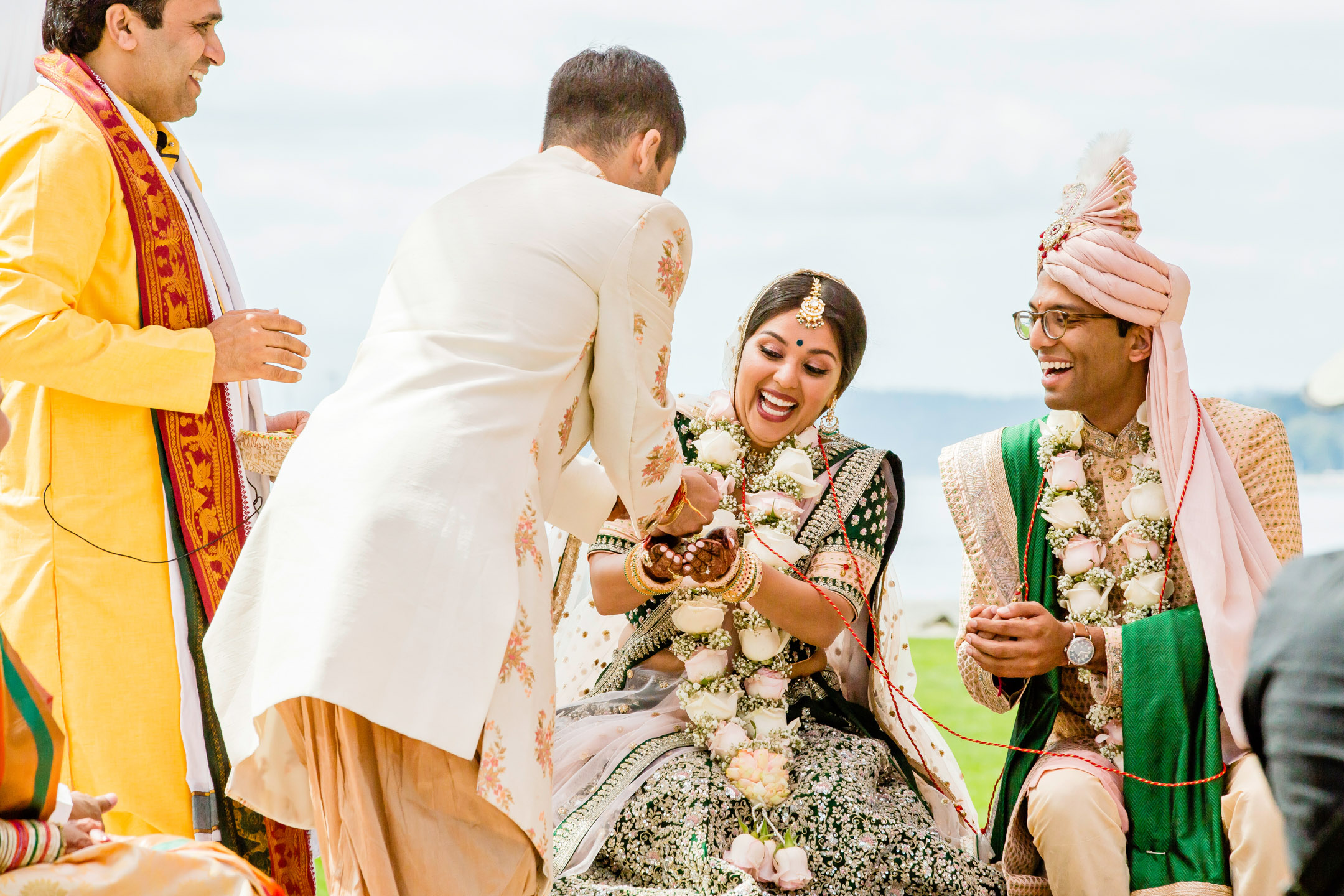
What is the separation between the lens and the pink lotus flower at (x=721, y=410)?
3771mm

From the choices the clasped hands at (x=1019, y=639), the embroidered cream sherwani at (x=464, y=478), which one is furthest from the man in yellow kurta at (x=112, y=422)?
the clasped hands at (x=1019, y=639)

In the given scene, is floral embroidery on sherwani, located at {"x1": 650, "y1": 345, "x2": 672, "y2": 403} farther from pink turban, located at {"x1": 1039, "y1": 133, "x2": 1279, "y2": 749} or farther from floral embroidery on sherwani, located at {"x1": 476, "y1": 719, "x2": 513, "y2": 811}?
pink turban, located at {"x1": 1039, "y1": 133, "x2": 1279, "y2": 749}

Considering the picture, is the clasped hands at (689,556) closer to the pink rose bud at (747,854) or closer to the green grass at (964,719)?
the pink rose bud at (747,854)

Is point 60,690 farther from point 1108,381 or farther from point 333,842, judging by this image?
point 1108,381

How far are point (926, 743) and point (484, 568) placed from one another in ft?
6.32

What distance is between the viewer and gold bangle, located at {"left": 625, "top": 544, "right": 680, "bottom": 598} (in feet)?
10.1

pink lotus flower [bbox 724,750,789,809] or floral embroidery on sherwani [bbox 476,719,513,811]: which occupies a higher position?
floral embroidery on sherwani [bbox 476,719,513,811]

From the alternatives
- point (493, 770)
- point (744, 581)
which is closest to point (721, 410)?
point (744, 581)

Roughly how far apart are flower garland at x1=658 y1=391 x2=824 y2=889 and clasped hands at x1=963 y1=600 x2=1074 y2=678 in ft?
1.73

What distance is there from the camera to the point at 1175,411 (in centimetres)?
340

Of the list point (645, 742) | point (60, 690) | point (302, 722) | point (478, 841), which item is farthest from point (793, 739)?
point (60, 690)

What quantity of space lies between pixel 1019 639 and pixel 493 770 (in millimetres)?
1636

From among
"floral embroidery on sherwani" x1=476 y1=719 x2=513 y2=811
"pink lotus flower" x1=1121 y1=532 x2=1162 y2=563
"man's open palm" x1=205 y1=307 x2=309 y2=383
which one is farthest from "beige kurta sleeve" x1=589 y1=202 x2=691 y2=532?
"pink lotus flower" x1=1121 y1=532 x2=1162 y2=563

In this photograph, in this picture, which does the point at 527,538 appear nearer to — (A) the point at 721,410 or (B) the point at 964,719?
(A) the point at 721,410
